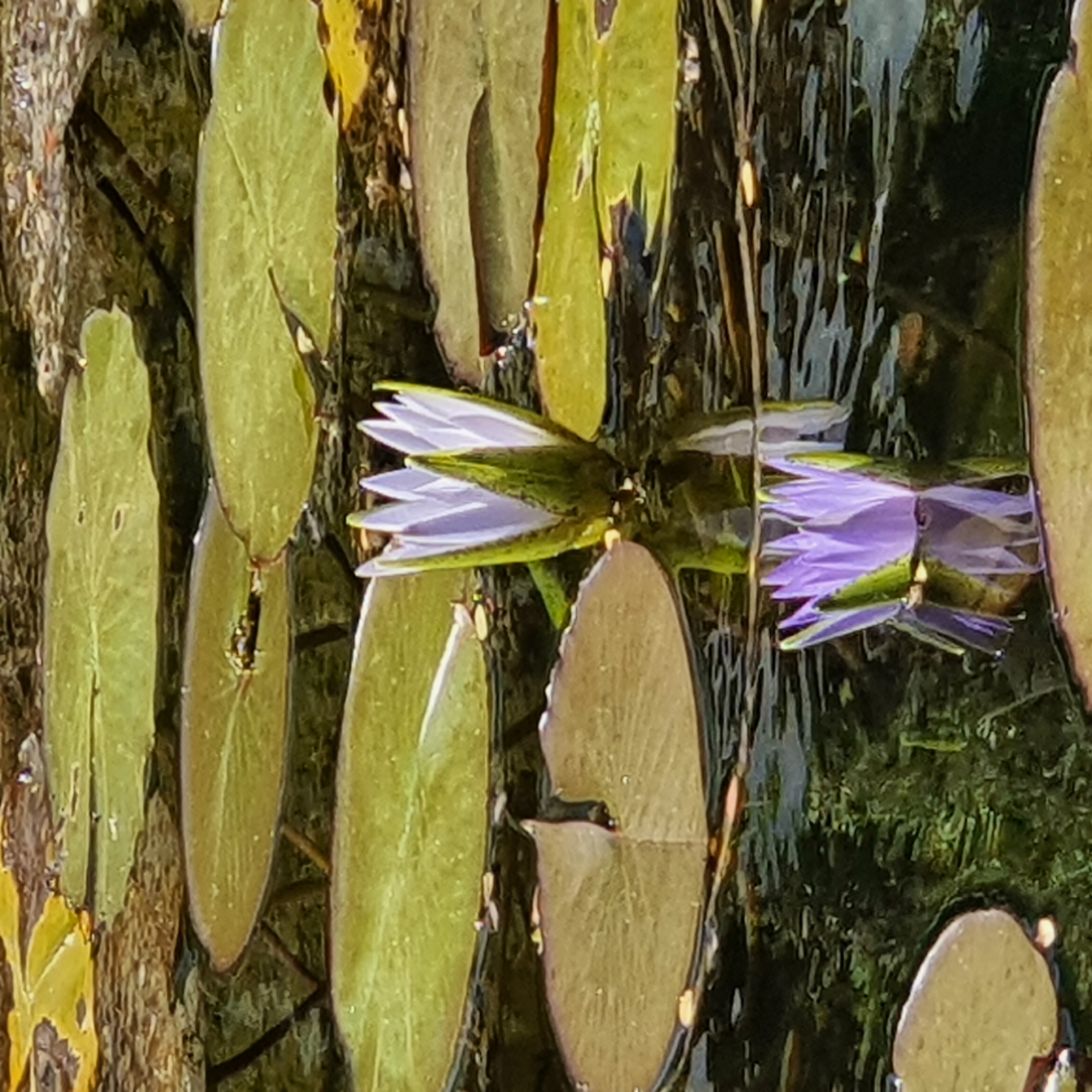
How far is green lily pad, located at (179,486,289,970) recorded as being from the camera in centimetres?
81

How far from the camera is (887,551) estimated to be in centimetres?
51

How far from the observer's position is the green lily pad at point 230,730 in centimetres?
81

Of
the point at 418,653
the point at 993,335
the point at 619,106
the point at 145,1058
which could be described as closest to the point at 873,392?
the point at 993,335

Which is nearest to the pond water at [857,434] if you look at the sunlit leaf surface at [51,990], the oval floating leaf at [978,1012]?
the oval floating leaf at [978,1012]

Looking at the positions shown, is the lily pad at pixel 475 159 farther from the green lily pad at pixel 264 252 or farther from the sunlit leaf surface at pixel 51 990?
the sunlit leaf surface at pixel 51 990

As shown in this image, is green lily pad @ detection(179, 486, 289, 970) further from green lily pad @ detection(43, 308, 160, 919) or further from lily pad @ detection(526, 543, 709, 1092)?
lily pad @ detection(526, 543, 709, 1092)

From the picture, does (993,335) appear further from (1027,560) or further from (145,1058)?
(145,1058)

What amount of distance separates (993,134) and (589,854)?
0.31 m

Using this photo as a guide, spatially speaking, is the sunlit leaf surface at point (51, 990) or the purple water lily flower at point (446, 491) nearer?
the purple water lily flower at point (446, 491)

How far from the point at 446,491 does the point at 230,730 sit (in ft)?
0.79

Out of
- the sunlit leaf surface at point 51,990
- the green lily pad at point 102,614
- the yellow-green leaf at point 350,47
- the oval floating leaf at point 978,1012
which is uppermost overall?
the yellow-green leaf at point 350,47

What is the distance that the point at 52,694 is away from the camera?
3.33ft

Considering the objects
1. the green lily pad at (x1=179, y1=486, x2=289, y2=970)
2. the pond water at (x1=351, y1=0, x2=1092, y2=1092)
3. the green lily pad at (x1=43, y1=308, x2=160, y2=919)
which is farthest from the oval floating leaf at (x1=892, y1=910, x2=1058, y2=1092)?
the green lily pad at (x1=43, y1=308, x2=160, y2=919)

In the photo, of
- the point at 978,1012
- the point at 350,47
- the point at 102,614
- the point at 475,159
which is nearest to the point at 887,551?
the point at 978,1012
